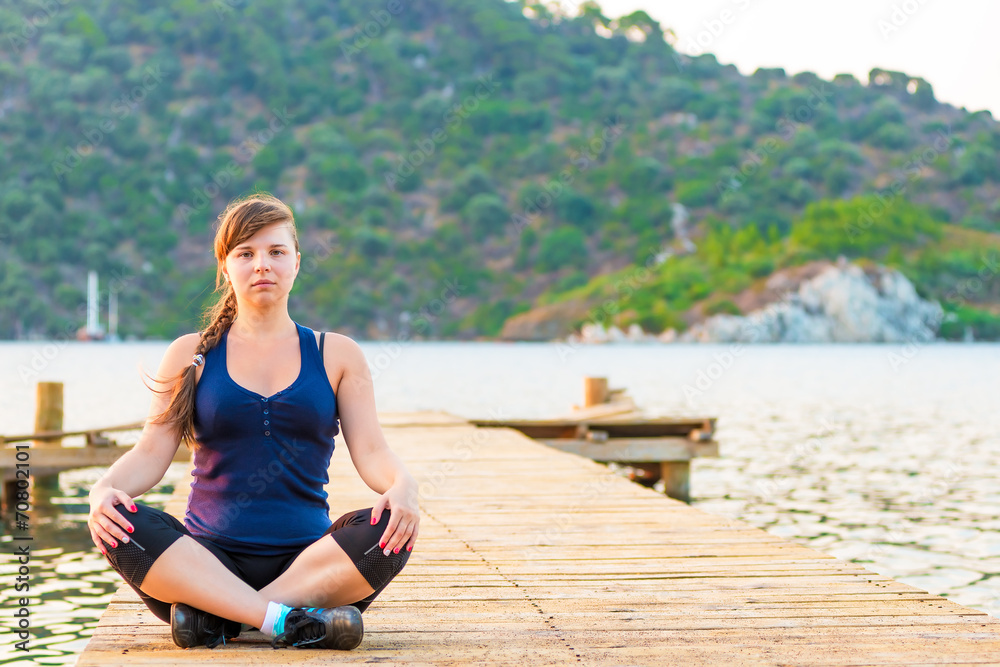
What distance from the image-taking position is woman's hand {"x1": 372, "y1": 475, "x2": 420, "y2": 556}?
3.72 meters

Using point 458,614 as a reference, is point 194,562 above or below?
above

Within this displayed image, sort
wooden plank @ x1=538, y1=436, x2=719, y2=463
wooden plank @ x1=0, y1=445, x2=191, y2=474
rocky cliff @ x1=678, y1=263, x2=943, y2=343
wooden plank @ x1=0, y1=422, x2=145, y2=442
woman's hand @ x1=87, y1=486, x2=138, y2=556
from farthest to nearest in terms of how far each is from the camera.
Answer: rocky cliff @ x1=678, y1=263, x2=943, y2=343, wooden plank @ x1=538, y1=436, x2=719, y2=463, wooden plank @ x1=0, y1=422, x2=145, y2=442, wooden plank @ x1=0, y1=445, x2=191, y2=474, woman's hand @ x1=87, y1=486, x2=138, y2=556

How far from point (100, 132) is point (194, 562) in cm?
11264

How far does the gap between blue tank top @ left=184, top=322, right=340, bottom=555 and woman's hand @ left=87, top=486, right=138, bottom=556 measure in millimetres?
354

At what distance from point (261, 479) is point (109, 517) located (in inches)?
21.3

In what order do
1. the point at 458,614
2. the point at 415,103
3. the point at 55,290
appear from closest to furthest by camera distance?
the point at 458,614 → the point at 55,290 → the point at 415,103

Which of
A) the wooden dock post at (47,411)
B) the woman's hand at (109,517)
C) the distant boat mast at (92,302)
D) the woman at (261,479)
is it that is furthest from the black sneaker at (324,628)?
the distant boat mast at (92,302)

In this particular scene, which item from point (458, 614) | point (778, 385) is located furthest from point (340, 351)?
point (778, 385)

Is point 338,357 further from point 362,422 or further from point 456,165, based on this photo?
point 456,165

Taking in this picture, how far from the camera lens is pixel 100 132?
106938 mm

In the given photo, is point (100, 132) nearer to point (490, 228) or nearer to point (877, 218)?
point (490, 228)

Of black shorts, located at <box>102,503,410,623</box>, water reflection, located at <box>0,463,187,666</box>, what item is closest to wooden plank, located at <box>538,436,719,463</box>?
water reflection, located at <box>0,463,187,666</box>

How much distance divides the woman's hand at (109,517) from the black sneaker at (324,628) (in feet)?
2.20

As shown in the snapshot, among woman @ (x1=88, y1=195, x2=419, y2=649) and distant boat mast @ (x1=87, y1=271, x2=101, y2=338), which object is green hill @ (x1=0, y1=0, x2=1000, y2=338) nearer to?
distant boat mast @ (x1=87, y1=271, x2=101, y2=338)
